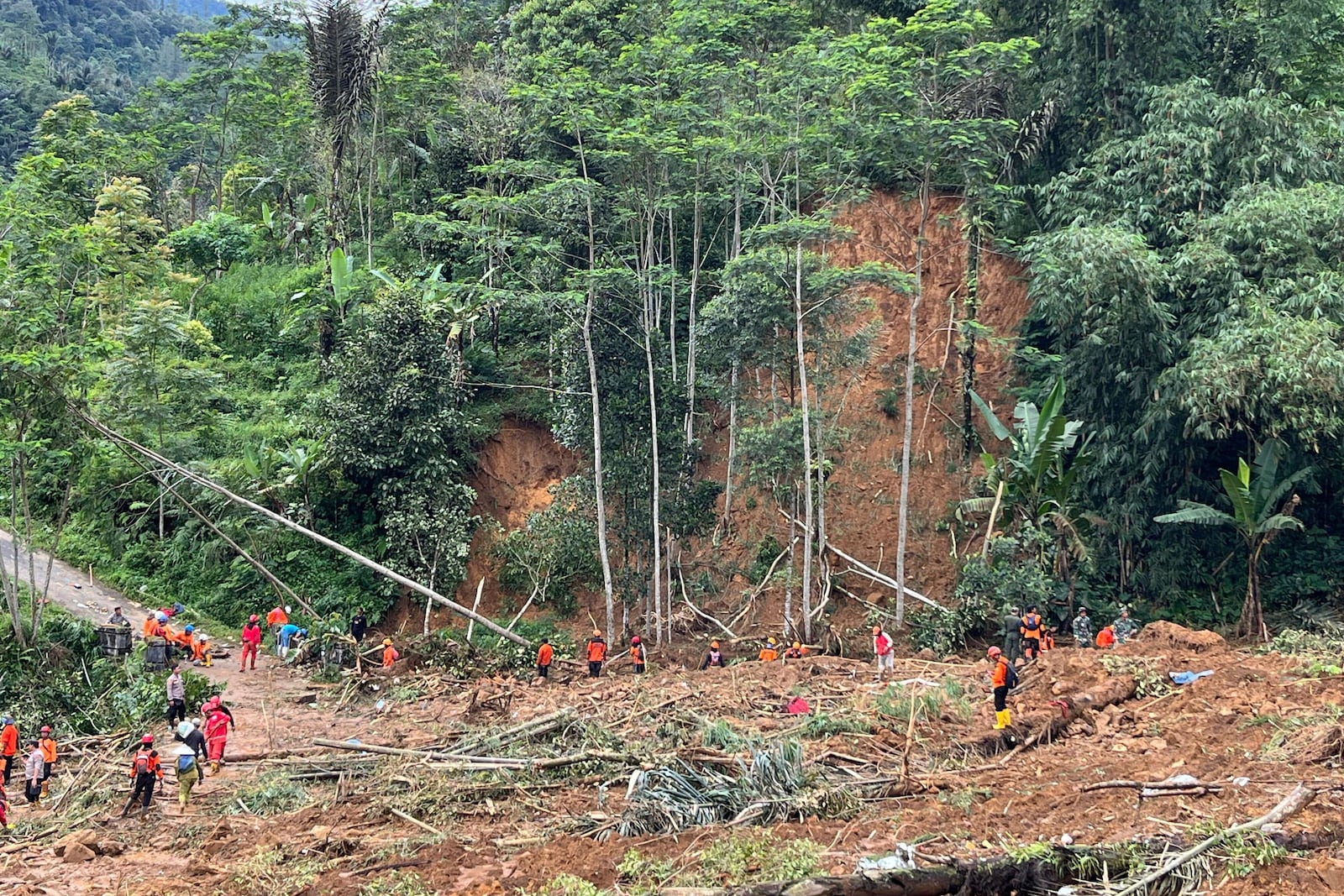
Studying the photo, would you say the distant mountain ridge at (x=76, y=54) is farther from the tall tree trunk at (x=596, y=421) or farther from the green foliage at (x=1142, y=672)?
the green foliage at (x=1142, y=672)

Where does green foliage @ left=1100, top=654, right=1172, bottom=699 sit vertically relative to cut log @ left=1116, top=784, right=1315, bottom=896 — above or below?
below

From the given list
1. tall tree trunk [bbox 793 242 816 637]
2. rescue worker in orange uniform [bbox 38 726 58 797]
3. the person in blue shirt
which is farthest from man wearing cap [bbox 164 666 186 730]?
tall tree trunk [bbox 793 242 816 637]

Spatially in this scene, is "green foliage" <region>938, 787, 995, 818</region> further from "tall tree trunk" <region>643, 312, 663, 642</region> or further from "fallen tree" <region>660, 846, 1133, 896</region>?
"tall tree trunk" <region>643, 312, 663, 642</region>

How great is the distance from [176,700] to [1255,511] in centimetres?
1532

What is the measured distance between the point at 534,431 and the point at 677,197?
254 inches

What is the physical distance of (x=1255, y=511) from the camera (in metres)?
16.7

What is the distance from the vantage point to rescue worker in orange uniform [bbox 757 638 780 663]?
1706 cm

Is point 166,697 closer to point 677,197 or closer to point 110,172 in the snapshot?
point 677,197

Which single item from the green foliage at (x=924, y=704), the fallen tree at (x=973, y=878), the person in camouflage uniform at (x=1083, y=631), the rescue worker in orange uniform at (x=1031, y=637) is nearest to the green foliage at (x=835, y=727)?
the green foliage at (x=924, y=704)

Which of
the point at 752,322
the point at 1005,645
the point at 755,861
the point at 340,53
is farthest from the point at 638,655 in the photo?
the point at 340,53

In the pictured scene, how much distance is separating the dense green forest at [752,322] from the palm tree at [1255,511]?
68mm

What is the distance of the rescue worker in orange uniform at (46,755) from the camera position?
12.5 metres

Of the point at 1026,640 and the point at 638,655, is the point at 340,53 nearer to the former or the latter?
the point at 638,655

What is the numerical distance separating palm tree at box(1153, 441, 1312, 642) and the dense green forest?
0.07 meters
